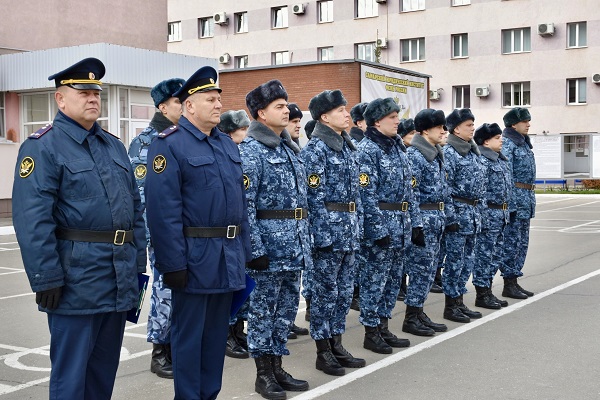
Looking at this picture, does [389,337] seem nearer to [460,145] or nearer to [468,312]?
[468,312]

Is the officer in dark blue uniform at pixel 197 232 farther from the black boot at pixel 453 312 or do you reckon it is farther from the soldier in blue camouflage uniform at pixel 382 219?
the black boot at pixel 453 312

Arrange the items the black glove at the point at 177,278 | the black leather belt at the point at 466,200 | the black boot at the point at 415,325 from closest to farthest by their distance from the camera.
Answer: the black glove at the point at 177,278, the black boot at the point at 415,325, the black leather belt at the point at 466,200

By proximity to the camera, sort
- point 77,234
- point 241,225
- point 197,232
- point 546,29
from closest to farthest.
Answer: point 77,234 → point 197,232 → point 241,225 → point 546,29

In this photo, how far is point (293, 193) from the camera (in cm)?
549

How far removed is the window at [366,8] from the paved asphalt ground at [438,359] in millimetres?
34757

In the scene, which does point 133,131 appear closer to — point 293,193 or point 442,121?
point 442,121

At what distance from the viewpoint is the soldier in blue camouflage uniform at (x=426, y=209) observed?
7309mm

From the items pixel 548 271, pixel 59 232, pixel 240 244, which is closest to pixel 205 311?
pixel 240 244

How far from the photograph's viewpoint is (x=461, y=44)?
132 feet

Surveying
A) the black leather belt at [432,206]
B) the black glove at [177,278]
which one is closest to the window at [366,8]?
the black leather belt at [432,206]

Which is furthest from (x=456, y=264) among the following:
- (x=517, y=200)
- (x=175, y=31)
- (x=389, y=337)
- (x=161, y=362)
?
(x=175, y=31)

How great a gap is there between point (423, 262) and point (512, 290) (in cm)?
229

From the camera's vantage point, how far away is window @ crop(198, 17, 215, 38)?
48531 mm

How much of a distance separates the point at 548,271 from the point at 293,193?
6.78 meters
